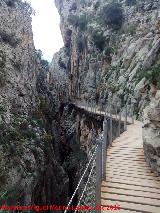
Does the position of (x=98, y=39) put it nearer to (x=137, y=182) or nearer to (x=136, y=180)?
(x=136, y=180)

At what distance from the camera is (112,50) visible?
153ft

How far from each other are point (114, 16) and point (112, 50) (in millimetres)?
6899

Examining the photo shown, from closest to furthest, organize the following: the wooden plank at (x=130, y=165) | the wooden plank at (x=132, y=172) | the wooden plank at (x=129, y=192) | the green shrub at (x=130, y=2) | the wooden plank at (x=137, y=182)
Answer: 1. the wooden plank at (x=129, y=192)
2. the wooden plank at (x=137, y=182)
3. the wooden plank at (x=132, y=172)
4. the wooden plank at (x=130, y=165)
5. the green shrub at (x=130, y=2)

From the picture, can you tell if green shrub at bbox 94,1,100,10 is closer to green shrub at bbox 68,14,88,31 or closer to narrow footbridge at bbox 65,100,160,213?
green shrub at bbox 68,14,88,31

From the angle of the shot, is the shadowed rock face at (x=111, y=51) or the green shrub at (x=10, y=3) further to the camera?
the green shrub at (x=10, y=3)

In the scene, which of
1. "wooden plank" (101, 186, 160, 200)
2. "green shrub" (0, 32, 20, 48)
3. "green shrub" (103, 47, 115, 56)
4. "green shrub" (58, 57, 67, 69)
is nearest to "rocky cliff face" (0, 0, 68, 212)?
"green shrub" (0, 32, 20, 48)

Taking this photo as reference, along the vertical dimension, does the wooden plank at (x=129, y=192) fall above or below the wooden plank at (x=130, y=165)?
below

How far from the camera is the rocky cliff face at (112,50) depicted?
30.9m

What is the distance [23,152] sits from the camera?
1761 centimetres

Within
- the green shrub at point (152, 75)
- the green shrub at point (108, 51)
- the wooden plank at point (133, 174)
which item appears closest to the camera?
the wooden plank at point (133, 174)

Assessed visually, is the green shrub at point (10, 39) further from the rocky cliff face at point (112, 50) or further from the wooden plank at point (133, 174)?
the wooden plank at point (133, 174)

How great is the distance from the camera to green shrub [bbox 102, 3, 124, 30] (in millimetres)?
50469

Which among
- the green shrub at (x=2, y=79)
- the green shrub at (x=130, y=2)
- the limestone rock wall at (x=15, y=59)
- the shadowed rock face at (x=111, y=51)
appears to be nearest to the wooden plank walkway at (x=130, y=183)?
the limestone rock wall at (x=15, y=59)

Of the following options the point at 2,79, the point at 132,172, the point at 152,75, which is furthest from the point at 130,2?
the point at 132,172
